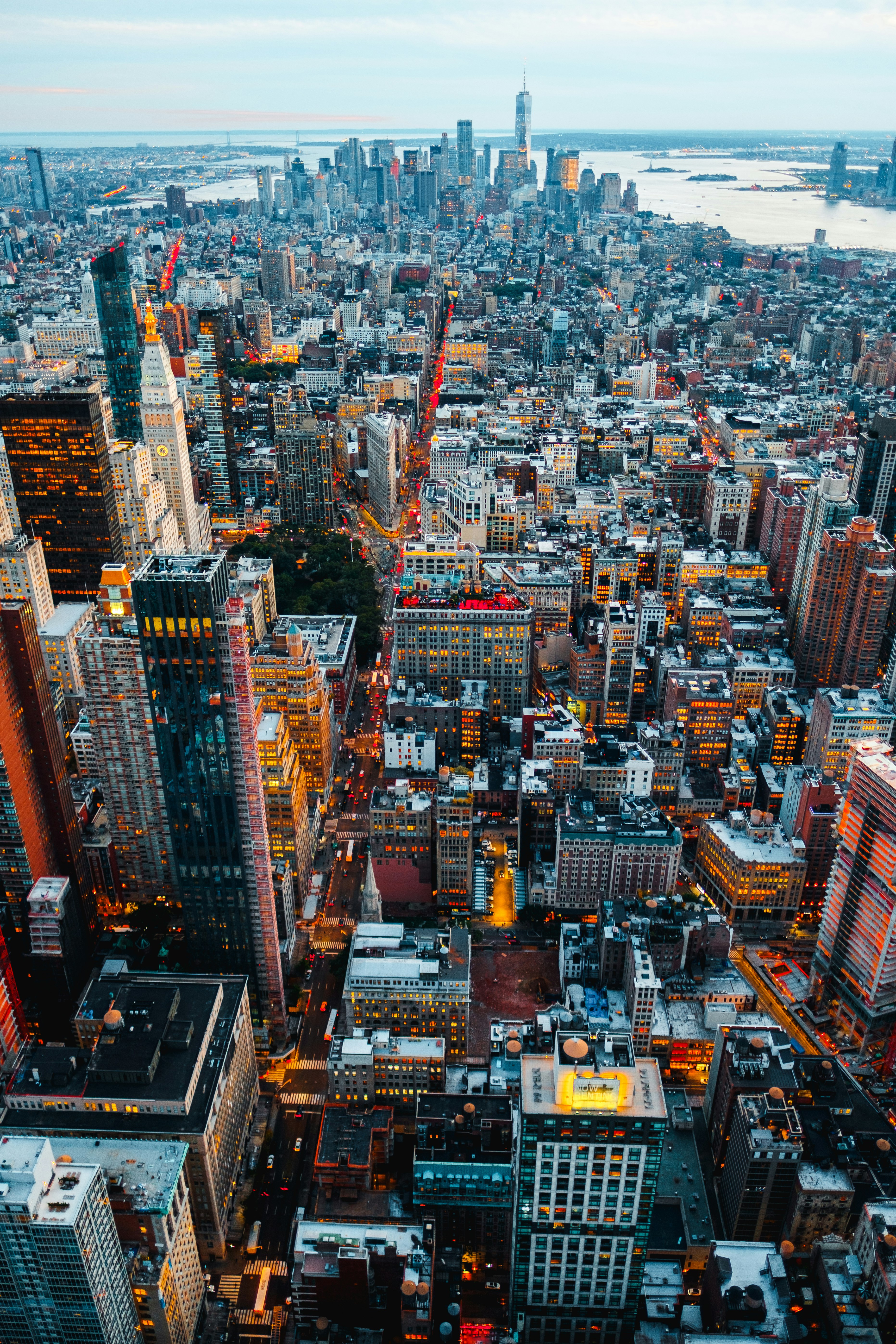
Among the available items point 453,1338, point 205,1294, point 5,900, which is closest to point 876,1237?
point 453,1338

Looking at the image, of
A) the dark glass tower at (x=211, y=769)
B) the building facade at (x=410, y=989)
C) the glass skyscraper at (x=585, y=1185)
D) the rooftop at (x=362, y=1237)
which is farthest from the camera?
the building facade at (x=410, y=989)

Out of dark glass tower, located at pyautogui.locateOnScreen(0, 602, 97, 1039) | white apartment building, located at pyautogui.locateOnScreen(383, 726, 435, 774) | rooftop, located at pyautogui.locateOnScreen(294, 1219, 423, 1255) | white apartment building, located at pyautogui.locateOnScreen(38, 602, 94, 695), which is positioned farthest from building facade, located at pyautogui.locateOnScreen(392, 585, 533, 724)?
rooftop, located at pyautogui.locateOnScreen(294, 1219, 423, 1255)

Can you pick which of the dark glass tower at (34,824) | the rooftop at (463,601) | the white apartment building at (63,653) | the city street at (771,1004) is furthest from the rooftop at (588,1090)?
the white apartment building at (63,653)

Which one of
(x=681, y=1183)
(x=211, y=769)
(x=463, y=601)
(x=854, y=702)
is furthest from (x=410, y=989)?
(x=854, y=702)

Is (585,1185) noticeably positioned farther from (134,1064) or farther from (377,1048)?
(134,1064)

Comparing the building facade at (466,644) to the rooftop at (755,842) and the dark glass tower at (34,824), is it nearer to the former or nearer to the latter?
the rooftop at (755,842)

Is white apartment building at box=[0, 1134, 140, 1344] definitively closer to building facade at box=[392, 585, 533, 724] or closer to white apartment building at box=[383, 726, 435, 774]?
white apartment building at box=[383, 726, 435, 774]

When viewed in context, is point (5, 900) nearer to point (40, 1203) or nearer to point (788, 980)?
point (40, 1203)

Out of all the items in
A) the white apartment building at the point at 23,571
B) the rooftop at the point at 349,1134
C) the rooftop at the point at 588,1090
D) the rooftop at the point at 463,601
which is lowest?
the rooftop at the point at 349,1134
